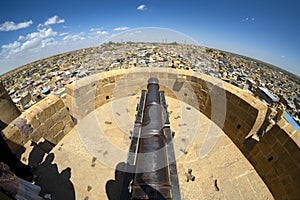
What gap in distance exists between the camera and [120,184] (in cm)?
266

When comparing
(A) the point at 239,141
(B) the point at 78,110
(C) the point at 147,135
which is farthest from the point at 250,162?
(B) the point at 78,110

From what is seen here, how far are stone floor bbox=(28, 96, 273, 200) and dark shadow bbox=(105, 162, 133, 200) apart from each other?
16 mm

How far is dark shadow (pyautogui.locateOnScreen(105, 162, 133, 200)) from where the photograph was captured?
245 centimetres

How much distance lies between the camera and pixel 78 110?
12.6 feet

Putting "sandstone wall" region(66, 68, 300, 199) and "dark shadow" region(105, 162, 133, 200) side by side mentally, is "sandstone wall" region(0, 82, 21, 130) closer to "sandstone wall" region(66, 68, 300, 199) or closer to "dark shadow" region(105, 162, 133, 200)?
"sandstone wall" region(66, 68, 300, 199)

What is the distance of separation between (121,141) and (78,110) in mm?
1400

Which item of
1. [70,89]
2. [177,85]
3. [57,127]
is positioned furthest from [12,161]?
[177,85]

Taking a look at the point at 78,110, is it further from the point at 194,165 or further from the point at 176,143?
the point at 194,165

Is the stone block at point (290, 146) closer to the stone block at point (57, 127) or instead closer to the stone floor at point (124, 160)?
the stone floor at point (124, 160)

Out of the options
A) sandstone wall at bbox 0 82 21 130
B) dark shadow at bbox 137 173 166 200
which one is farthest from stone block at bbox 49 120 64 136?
dark shadow at bbox 137 173 166 200

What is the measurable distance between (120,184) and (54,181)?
3.83ft

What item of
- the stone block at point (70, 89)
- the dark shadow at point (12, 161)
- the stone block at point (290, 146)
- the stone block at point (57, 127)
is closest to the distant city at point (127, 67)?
the stone block at point (70, 89)

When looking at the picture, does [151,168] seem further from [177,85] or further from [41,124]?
[177,85]

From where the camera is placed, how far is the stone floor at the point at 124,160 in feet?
8.61
